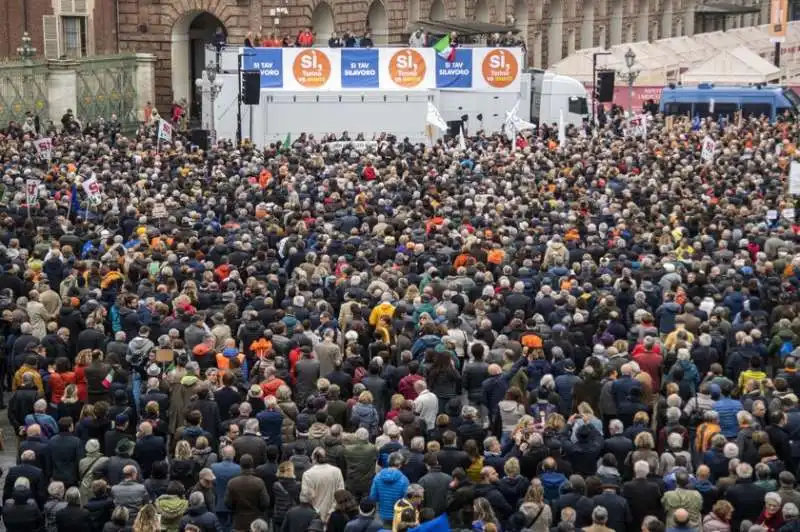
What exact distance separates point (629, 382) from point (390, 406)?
281cm

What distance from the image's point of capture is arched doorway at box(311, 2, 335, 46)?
5881 centimetres

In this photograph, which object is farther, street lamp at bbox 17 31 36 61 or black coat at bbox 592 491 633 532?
street lamp at bbox 17 31 36 61

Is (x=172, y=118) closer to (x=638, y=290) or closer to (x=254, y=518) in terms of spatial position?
(x=638, y=290)

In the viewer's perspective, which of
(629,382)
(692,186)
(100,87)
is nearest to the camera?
(629,382)

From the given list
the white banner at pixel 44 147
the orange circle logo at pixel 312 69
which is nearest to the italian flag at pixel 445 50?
the orange circle logo at pixel 312 69

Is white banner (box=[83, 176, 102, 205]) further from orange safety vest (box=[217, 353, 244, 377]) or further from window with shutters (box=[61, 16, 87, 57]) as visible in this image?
window with shutters (box=[61, 16, 87, 57])

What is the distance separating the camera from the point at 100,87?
5109 cm

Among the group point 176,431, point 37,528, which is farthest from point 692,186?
point 37,528

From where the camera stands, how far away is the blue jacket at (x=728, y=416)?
18.1 metres

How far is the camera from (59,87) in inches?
1901

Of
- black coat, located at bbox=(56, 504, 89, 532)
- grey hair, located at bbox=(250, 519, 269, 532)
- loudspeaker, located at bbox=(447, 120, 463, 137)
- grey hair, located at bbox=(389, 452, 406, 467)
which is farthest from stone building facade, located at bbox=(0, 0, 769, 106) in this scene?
grey hair, located at bbox=(250, 519, 269, 532)

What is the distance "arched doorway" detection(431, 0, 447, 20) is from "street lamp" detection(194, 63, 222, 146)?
21.8 m

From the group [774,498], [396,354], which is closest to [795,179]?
[396,354]

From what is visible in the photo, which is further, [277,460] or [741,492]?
[277,460]
